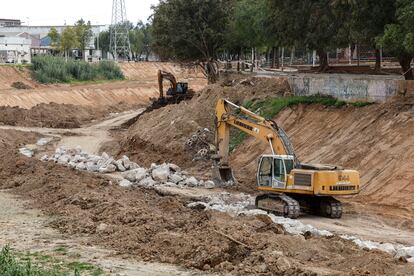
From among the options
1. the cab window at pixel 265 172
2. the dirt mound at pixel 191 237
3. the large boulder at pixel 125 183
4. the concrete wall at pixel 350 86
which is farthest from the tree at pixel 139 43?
the cab window at pixel 265 172

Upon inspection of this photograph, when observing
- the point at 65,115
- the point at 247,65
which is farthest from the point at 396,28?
the point at 65,115

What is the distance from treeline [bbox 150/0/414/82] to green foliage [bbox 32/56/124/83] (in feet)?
90.4

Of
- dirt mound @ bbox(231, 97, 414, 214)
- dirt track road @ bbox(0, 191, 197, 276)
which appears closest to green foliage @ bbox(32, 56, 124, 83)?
dirt mound @ bbox(231, 97, 414, 214)

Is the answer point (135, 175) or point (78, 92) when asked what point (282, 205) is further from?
point (78, 92)

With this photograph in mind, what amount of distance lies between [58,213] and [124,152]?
61.7 ft

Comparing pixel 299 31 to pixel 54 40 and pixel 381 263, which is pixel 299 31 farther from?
pixel 54 40

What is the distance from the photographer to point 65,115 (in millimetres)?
64125

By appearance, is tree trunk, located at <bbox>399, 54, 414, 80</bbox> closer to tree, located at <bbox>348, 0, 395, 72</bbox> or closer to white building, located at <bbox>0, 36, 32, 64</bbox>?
tree, located at <bbox>348, 0, 395, 72</bbox>

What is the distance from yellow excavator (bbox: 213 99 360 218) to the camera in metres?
23.4

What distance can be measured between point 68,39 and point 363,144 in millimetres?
86310

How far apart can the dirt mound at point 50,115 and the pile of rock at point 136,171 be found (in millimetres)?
20518

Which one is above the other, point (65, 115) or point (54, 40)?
point (54, 40)

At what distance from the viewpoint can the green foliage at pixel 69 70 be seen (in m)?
86.2

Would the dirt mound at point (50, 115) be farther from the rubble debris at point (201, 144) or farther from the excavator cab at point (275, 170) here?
the excavator cab at point (275, 170)
